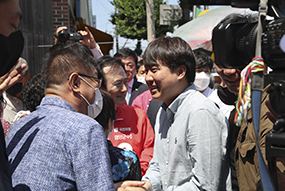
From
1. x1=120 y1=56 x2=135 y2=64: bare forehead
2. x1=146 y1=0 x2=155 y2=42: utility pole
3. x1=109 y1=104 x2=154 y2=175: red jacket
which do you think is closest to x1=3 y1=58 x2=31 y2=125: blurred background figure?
x1=109 y1=104 x2=154 y2=175: red jacket

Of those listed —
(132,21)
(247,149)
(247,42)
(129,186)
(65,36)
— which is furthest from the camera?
(132,21)

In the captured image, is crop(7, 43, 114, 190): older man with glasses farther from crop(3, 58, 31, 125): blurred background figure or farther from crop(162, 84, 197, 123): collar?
crop(3, 58, 31, 125): blurred background figure

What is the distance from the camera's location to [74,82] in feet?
6.40

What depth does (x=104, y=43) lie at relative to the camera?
1048 cm

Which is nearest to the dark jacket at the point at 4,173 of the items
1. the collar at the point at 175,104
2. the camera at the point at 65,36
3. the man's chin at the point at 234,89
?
the collar at the point at 175,104

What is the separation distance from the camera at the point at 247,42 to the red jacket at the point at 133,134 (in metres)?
1.69

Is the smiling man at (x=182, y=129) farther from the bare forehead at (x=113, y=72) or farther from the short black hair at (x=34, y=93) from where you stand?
the bare forehead at (x=113, y=72)

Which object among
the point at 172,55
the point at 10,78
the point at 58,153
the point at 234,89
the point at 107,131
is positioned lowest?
the point at 107,131

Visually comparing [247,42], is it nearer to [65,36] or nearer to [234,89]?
[234,89]

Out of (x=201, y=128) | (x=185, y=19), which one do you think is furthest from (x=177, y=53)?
(x=185, y=19)

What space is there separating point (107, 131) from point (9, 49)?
54.0 inches

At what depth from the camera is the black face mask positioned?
1.18m

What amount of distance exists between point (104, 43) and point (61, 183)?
30.3ft

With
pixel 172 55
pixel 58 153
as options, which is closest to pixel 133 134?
pixel 172 55
